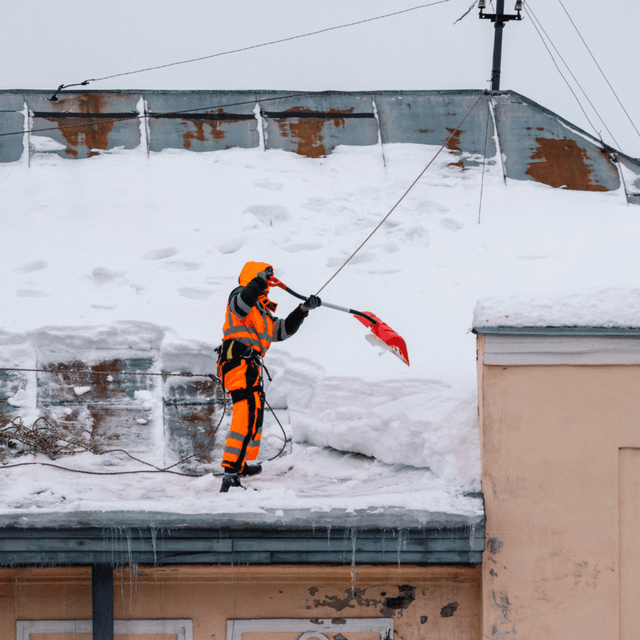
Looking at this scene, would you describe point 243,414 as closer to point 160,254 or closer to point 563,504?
point 563,504

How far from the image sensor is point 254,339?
4.57 metres

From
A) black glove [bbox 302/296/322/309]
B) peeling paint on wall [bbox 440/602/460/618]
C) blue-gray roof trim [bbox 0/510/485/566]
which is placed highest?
black glove [bbox 302/296/322/309]

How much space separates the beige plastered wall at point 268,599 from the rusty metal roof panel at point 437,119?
23.8ft

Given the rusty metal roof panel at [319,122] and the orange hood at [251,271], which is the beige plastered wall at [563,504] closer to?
the orange hood at [251,271]

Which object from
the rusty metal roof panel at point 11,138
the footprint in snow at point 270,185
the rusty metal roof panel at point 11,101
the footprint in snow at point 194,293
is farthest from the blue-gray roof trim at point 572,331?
the rusty metal roof panel at point 11,101

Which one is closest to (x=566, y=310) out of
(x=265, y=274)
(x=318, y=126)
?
(x=265, y=274)

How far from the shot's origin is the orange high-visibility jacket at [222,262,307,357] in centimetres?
443

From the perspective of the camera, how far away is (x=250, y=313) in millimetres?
4625

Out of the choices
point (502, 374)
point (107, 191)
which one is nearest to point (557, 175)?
point (107, 191)

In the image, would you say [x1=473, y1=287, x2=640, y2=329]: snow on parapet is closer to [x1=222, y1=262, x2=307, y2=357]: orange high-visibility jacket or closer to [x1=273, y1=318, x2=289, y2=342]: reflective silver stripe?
[x1=222, y1=262, x2=307, y2=357]: orange high-visibility jacket

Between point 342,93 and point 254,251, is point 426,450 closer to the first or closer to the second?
point 254,251

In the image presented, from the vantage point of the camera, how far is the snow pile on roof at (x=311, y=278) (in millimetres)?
4441

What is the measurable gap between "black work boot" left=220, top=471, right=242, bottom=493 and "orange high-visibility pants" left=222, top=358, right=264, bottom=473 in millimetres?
41

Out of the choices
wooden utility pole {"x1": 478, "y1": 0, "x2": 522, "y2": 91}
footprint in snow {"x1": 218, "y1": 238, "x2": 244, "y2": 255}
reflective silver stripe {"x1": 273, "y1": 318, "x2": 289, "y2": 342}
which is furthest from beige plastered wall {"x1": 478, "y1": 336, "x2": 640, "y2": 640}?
wooden utility pole {"x1": 478, "y1": 0, "x2": 522, "y2": 91}
